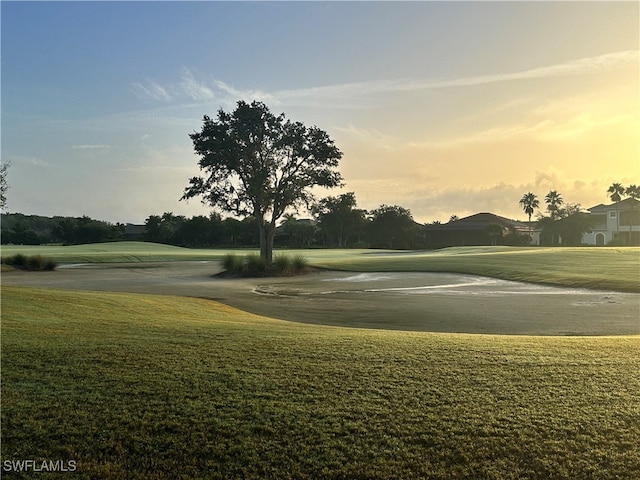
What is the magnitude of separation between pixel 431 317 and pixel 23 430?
12525mm

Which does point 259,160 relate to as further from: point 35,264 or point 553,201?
point 553,201

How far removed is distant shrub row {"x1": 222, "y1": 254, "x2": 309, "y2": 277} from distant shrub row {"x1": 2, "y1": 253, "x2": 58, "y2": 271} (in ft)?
41.0

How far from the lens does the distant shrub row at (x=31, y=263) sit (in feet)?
121

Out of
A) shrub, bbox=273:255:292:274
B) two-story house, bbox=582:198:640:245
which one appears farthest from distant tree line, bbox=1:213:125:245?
two-story house, bbox=582:198:640:245

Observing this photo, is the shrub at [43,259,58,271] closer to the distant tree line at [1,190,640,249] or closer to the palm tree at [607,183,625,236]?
the distant tree line at [1,190,640,249]

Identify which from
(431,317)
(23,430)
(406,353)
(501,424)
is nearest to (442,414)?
(501,424)

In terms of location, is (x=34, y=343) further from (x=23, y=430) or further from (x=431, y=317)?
(x=431, y=317)

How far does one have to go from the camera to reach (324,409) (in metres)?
5.27

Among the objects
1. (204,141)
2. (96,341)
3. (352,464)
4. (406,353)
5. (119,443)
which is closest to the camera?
(352,464)

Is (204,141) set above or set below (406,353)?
above

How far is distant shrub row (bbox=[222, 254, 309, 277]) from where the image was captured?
1384 inches

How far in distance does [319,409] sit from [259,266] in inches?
1187

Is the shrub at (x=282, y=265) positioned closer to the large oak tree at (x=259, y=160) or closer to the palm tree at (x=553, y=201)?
the large oak tree at (x=259, y=160)

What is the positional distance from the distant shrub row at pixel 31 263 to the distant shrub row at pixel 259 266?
41.0 feet
